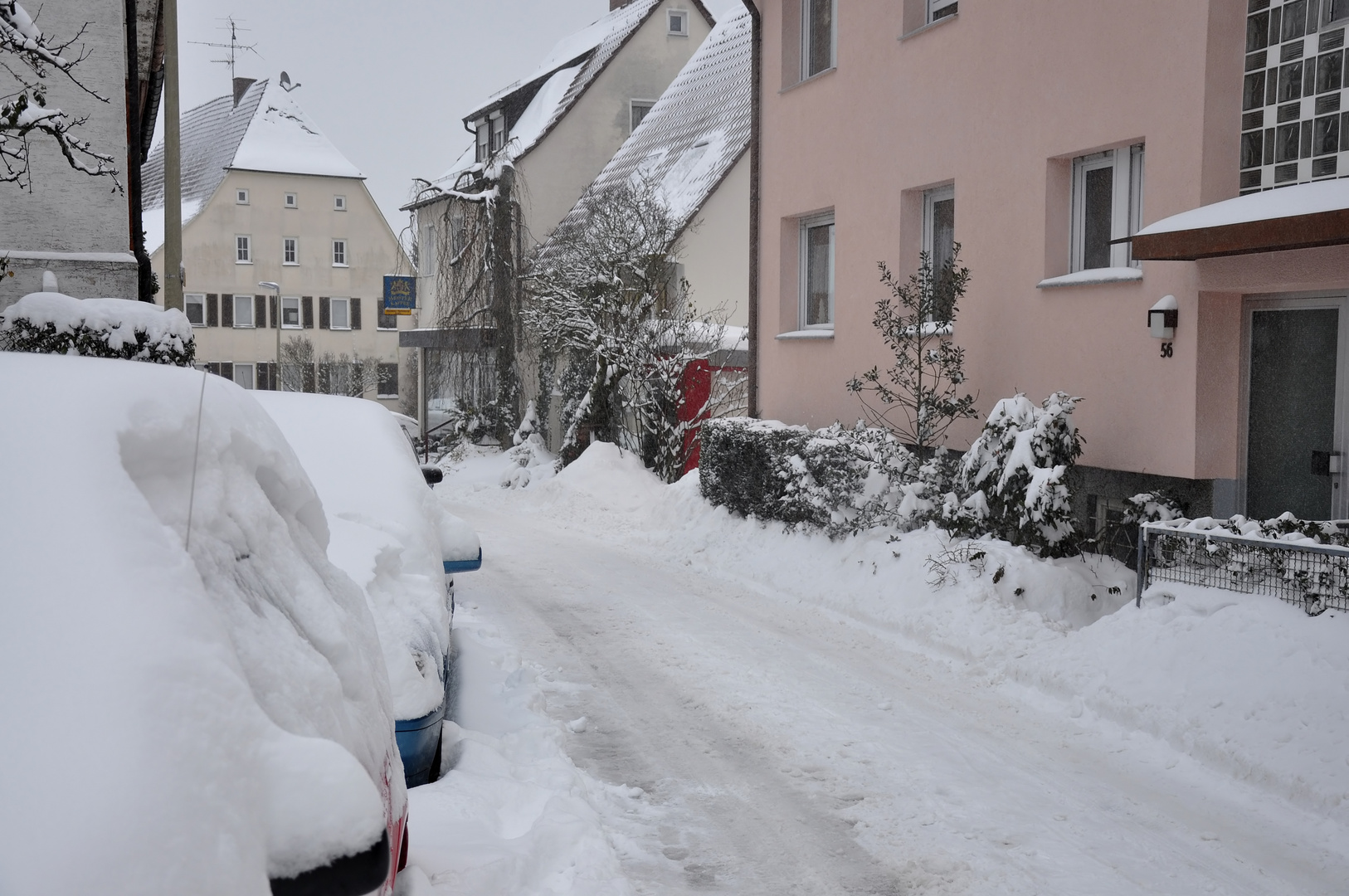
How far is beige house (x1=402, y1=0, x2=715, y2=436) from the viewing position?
1027 inches

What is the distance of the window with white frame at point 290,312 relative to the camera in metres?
49.1

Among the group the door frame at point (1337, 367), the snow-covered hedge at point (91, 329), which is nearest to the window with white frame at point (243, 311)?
the snow-covered hedge at point (91, 329)

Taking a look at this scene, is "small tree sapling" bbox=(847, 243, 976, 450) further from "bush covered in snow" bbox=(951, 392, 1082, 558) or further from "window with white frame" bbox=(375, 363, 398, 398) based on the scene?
"window with white frame" bbox=(375, 363, 398, 398)

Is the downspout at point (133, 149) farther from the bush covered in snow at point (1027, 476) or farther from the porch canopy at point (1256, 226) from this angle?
the porch canopy at point (1256, 226)

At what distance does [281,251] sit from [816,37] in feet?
125

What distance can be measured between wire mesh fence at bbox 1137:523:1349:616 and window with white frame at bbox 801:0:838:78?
912cm

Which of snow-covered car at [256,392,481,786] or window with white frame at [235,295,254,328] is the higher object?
window with white frame at [235,295,254,328]

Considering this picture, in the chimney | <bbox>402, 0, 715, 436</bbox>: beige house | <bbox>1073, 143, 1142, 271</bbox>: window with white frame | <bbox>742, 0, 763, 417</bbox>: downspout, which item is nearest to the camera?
<bbox>1073, 143, 1142, 271</bbox>: window with white frame

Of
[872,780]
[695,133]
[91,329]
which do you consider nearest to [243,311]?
[695,133]

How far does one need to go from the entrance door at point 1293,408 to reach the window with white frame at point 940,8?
522 centimetres

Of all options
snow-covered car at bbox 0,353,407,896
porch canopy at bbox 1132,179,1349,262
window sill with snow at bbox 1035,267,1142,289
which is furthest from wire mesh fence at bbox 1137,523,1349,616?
snow-covered car at bbox 0,353,407,896

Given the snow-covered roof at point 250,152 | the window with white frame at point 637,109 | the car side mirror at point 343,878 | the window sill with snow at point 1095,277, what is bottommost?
the car side mirror at point 343,878

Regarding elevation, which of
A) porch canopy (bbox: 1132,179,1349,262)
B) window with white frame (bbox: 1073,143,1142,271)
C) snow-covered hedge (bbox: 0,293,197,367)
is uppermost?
window with white frame (bbox: 1073,143,1142,271)

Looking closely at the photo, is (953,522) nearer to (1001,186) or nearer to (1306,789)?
(1001,186)
